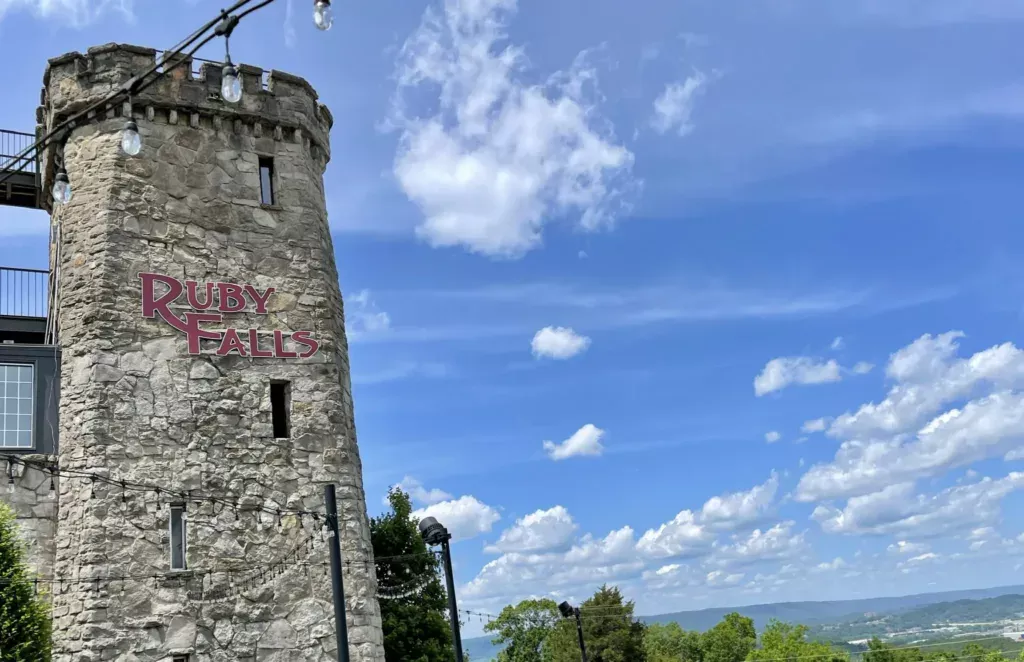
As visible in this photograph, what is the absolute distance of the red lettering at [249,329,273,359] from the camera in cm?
1752

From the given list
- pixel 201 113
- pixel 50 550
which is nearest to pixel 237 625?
pixel 50 550

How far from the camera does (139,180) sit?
17.6 metres

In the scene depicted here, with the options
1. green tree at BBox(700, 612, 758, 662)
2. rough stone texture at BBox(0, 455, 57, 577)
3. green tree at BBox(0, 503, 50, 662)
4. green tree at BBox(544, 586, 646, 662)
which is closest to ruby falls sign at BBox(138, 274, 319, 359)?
rough stone texture at BBox(0, 455, 57, 577)

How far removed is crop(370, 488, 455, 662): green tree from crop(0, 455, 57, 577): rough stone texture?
957 centimetres

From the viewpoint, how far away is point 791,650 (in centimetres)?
6022

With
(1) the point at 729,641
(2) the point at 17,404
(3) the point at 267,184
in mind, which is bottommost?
(1) the point at 729,641

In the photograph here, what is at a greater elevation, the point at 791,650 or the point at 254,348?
the point at 254,348

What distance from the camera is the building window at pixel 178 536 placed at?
1573cm

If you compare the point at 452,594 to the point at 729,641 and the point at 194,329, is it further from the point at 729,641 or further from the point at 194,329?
the point at 729,641

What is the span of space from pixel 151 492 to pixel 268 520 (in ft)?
6.90

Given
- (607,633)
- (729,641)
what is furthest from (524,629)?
(729,641)

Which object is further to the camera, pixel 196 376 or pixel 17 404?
pixel 196 376

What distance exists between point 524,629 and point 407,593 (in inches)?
1552

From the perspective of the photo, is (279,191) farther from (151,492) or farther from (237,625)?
(237,625)
